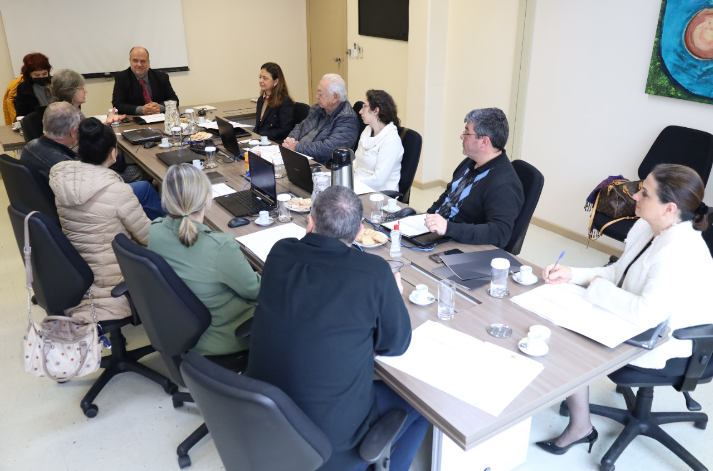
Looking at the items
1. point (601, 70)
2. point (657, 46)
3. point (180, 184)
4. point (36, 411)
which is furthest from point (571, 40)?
point (36, 411)

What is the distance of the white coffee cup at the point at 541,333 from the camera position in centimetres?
182

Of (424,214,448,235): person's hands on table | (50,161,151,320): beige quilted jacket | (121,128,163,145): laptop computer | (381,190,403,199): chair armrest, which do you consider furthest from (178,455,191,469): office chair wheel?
(121,128,163,145): laptop computer

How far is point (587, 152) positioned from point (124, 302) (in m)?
3.29

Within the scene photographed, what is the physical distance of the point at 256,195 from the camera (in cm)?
320

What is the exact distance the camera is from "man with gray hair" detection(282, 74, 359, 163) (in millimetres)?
3973

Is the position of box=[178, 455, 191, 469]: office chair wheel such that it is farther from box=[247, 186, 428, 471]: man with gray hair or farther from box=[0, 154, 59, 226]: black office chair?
box=[0, 154, 59, 226]: black office chair

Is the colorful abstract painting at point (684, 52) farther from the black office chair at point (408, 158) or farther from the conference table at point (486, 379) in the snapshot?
the conference table at point (486, 379)

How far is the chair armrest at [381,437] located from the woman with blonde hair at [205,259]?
0.77 meters

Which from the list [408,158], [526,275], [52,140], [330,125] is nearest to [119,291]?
[52,140]

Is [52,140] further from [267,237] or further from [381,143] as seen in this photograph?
[381,143]

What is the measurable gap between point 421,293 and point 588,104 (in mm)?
2722

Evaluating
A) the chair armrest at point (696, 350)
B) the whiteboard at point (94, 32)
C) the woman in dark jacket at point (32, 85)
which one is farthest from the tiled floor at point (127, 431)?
the whiteboard at point (94, 32)

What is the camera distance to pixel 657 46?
363cm

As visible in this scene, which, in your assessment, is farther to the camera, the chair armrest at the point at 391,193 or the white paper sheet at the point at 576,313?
the chair armrest at the point at 391,193
